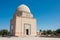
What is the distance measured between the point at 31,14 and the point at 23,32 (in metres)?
5.71

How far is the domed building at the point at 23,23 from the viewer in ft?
71.1

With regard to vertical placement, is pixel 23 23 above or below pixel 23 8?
below

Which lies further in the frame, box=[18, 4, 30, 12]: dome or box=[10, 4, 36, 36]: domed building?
box=[18, 4, 30, 12]: dome

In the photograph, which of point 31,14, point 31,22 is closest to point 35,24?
point 31,22

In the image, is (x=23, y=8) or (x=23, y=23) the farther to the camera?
(x=23, y=8)

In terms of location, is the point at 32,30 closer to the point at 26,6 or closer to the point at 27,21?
the point at 27,21

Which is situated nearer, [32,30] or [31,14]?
[32,30]

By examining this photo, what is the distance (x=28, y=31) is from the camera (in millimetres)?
22938

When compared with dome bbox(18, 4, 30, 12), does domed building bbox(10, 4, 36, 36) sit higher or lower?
lower

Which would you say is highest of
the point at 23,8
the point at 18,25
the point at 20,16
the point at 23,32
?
the point at 23,8

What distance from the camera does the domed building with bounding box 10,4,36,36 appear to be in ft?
71.1

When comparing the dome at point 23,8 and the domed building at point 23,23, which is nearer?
the domed building at point 23,23

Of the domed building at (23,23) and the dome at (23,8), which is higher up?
the dome at (23,8)

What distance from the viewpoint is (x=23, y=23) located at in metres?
22.5
